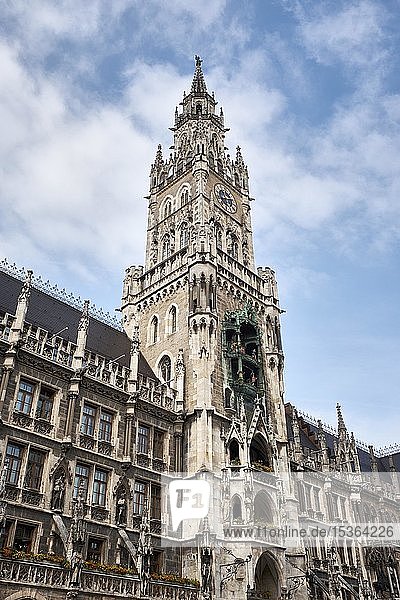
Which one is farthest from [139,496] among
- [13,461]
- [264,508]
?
[264,508]

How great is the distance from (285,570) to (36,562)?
1755 centimetres

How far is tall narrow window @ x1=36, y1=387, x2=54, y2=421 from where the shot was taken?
1125 inches

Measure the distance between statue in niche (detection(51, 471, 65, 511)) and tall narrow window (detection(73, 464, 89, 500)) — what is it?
110 cm

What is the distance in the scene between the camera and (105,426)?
31.4 metres

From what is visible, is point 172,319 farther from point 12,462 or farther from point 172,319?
point 12,462

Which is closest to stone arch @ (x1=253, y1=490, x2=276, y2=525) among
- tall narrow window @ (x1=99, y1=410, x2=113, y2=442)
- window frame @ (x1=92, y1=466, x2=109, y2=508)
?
window frame @ (x1=92, y1=466, x2=109, y2=508)

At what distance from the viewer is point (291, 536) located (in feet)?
117

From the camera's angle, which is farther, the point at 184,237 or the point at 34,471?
the point at 184,237

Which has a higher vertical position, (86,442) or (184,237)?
(184,237)

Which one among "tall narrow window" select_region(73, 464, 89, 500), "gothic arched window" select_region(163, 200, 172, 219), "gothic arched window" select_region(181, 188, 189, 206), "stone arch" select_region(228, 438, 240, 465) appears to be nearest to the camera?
"tall narrow window" select_region(73, 464, 89, 500)

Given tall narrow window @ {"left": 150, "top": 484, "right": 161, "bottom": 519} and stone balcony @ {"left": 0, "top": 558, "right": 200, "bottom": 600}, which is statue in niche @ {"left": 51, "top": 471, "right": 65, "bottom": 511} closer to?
stone balcony @ {"left": 0, "top": 558, "right": 200, "bottom": 600}

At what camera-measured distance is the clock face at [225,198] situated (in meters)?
49.5

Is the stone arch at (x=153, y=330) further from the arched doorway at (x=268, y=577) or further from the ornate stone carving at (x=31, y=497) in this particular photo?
the ornate stone carving at (x=31, y=497)

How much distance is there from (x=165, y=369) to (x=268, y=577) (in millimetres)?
15031
